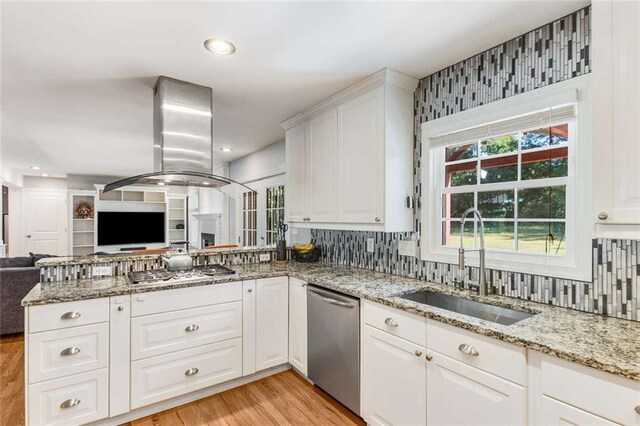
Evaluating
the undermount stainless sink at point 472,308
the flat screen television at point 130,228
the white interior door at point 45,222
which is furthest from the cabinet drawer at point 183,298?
the white interior door at point 45,222

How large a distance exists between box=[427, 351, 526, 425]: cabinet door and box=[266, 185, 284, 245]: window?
9.51ft

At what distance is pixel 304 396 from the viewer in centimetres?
Result: 242

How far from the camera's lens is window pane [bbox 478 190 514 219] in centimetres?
203

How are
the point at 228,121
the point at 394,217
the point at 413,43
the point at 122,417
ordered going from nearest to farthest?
the point at 413,43 → the point at 122,417 → the point at 394,217 → the point at 228,121

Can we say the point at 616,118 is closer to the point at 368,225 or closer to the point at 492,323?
the point at 492,323

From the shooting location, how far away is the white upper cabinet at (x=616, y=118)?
3.95 ft

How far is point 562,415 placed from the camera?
3.88ft

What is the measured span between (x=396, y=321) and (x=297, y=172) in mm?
1881

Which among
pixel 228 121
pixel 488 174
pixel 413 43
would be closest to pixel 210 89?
pixel 228 121

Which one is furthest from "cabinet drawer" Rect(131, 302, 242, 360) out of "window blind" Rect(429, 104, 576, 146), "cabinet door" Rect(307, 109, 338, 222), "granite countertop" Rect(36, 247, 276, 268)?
"window blind" Rect(429, 104, 576, 146)

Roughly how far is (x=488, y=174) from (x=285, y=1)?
1.60 metres

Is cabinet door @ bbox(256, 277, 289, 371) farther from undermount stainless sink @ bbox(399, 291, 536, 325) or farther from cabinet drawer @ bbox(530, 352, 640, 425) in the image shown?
cabinet drawer @ bbox(530, 352, 640, 425)

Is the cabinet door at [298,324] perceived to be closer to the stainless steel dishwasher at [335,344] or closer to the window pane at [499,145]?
the stainless steel dishwasher at [335,344]

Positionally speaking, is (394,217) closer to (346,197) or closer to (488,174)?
(346,197)
